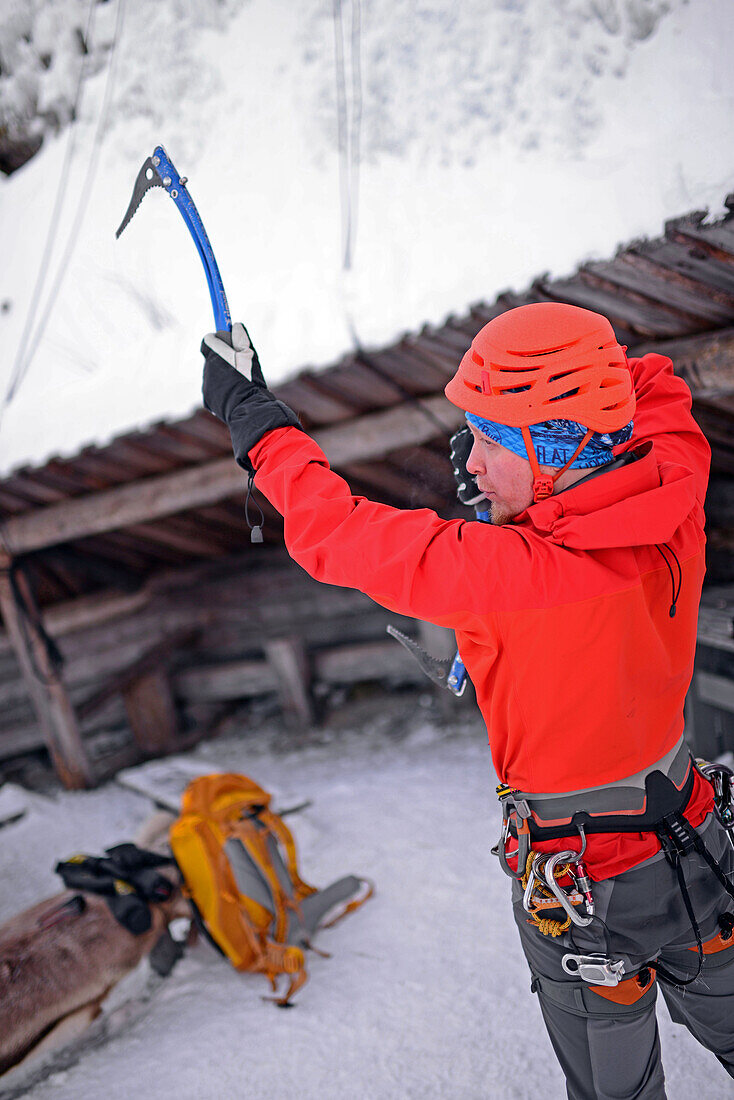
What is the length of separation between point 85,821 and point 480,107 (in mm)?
11356

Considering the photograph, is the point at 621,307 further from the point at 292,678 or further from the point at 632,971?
the point at 292,678

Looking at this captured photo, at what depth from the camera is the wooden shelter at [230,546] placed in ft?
10.5

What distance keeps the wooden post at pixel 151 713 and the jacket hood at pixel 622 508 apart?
20.4 feet

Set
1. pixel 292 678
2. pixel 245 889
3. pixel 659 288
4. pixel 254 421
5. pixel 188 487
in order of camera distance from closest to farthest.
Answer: pixel 254 421 < pixel 659 288 < pixel 245 889 < pixel 188 487 < pixel 292 678

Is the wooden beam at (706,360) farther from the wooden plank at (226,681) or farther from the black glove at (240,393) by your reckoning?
the wooden plank at (226,681)

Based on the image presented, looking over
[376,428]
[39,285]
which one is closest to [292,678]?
[376,428]

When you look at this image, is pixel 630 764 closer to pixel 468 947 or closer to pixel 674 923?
pixel 674 923

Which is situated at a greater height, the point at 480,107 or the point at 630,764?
the point at 480,107

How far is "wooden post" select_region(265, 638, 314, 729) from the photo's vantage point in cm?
654

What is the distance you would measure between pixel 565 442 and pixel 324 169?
10705 mm

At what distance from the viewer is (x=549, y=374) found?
1.24m

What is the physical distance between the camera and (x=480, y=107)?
1092 centimetres

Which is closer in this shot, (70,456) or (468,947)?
(468,947)

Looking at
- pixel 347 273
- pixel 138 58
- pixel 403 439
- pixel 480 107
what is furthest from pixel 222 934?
pixel 138 58
